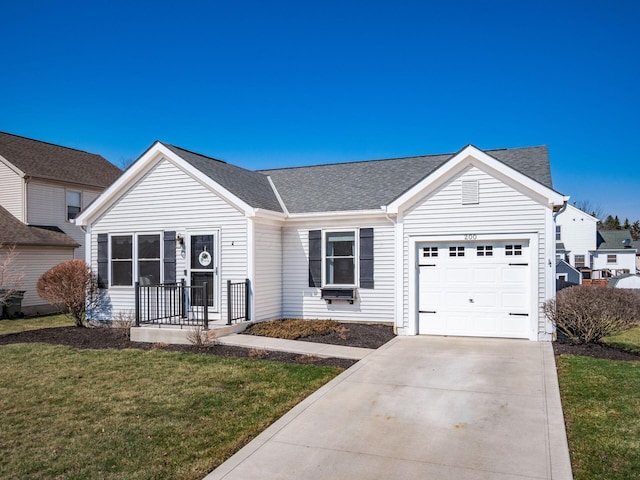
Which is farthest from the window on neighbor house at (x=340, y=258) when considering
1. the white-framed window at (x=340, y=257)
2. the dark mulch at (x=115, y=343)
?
the dark mulch at (x=115, y=343)

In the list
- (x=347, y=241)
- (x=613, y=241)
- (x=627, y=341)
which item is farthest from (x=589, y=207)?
(x=347, y=241)

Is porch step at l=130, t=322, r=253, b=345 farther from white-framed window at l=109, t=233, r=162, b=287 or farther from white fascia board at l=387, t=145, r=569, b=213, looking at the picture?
white fascia board at l=387, t=145, r=569, b=213

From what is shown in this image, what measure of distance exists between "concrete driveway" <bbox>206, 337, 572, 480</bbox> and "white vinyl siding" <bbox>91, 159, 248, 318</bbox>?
5.03 meters

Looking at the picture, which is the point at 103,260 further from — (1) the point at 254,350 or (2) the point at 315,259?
(1) the point at 254,350

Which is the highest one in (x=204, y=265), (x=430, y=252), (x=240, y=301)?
(x=430, y=252)

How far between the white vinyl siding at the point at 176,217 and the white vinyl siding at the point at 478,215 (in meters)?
4.10

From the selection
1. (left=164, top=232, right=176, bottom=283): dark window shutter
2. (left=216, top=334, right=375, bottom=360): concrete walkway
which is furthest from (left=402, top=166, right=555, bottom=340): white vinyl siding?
(left=164, top=232, right=176, bottom=283): dark window shutter

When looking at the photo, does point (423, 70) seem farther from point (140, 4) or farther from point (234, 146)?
point (234, 146)

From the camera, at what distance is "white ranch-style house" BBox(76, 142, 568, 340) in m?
→ 10.0

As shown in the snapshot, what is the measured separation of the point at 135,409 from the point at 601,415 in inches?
220

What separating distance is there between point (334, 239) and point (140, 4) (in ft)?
26.5

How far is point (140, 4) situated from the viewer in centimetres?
1216

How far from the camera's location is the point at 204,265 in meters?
11.8

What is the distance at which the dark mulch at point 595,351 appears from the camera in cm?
831
